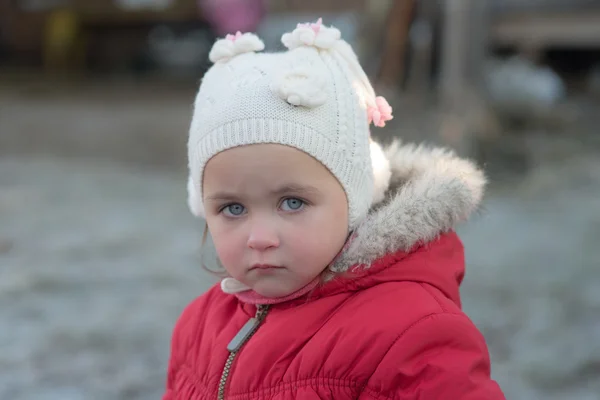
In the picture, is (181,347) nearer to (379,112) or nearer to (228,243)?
(228,243)

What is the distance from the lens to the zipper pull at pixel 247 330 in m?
1.17

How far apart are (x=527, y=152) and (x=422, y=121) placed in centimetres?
72

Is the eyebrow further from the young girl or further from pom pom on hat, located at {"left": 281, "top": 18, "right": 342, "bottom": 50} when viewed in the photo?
pom pom on hat, located at {"left": 281, "top": 18, "right": 342, "bottom": 50}

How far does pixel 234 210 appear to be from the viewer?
1.11 m

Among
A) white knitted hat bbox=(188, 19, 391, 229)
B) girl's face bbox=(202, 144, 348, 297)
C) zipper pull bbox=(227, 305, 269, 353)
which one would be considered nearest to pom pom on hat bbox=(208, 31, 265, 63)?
white knitted hat bbox=(188, 19, 391, 229)

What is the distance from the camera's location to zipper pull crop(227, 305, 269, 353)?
3.83 ft

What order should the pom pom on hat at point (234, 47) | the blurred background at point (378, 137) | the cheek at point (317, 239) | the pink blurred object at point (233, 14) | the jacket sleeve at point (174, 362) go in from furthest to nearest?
1. the pink blurred object at point (233, 14)
2. the blurred background at point (378, 137)
3. the jacket sleeve at point (174, 362)
4. the pom pom on hat at point (234, 47)
5. the cheek at point (317, 239)

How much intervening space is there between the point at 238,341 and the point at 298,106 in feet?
1.25

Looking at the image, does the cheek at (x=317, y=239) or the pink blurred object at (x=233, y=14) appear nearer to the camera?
the cheek at (x=317, y=239)

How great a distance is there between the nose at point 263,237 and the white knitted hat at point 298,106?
12 centimetres

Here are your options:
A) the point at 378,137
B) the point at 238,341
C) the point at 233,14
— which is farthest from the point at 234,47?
the point at 233,14

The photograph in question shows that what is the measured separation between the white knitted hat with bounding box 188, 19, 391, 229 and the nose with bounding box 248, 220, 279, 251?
0.12 m

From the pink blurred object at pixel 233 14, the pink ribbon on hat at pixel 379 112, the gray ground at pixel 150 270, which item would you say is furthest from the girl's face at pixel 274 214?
the pink blurred object at pixel 233 14

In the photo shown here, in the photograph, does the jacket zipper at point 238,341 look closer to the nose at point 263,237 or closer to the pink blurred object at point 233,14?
the nose at point 263,237
